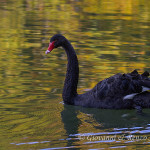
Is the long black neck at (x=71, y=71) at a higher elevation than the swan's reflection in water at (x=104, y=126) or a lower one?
higher

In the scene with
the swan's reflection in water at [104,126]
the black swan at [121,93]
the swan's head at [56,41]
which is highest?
the swan's head at [56,41]

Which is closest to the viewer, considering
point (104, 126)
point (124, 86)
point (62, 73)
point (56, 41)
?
point (104, 126)

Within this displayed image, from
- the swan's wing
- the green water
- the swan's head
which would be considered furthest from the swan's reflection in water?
the swan's head

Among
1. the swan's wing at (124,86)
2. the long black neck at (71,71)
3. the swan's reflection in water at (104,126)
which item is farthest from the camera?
the long black neck at (71,71)

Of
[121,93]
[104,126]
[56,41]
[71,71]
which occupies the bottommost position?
[104,126]

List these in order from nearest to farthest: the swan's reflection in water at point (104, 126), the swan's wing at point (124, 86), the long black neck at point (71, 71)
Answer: the swan's reflection in water at point (104, 126) < the swan's wing at point (124, 86) < the long black neck at point (71, 71)

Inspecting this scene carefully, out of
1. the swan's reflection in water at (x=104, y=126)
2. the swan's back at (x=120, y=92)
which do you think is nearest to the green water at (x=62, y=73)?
the swan's reflection in water at (x=104, y=126)

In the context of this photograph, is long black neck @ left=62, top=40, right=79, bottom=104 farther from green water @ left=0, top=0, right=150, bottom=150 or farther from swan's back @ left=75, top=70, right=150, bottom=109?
swan's back @ left=75, top=70, right=150, bottom=109

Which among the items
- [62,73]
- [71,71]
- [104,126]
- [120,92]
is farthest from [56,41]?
[104,126]

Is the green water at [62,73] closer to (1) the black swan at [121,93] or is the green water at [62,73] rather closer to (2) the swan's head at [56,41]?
(1) the black swan at [121,93]

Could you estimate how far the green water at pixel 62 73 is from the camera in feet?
15.8

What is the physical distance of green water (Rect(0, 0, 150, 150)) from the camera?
4801mm

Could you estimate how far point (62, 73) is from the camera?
309 inches

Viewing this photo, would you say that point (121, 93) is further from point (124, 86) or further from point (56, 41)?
point (56, 41)
